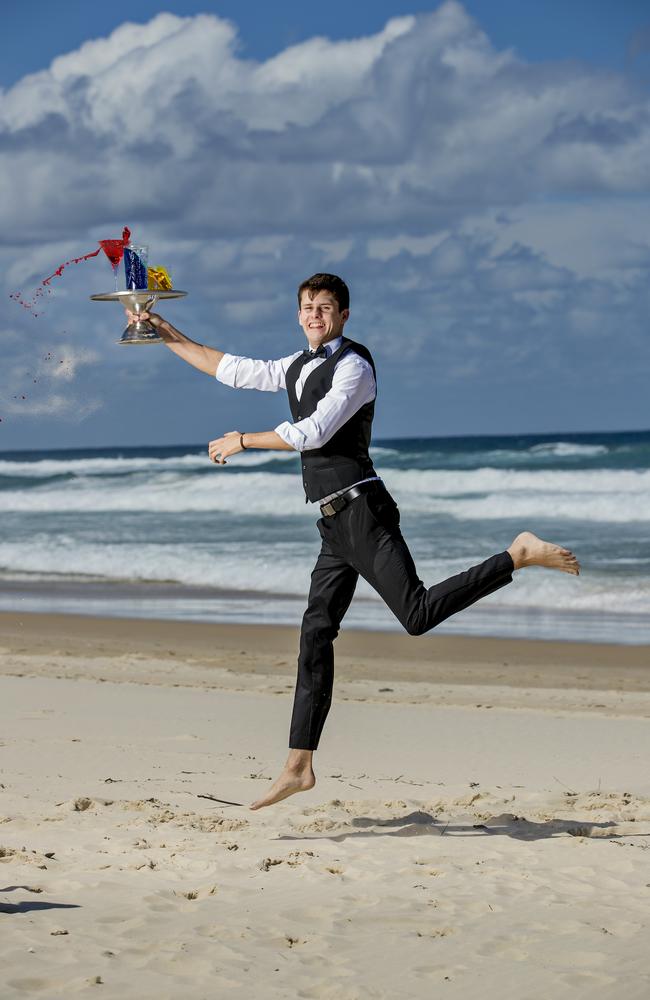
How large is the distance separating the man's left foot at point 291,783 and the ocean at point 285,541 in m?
6.48

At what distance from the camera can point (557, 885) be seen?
4383 mm

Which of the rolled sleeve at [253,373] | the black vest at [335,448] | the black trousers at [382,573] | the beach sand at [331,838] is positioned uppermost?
the rolled sleeve at [253,373]

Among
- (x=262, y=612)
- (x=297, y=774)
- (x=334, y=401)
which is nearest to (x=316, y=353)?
(x=334, y=401)

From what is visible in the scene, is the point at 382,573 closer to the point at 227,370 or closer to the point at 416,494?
the point at 227,370

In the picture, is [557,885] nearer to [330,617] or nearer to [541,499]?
[330,617]

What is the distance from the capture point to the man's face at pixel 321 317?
4.94m

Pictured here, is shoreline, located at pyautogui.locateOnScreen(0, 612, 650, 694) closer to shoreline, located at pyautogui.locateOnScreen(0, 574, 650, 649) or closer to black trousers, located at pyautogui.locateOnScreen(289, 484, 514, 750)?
shoreline, located at pyautogui.locateOnScreen(0, 574, 650, 649)

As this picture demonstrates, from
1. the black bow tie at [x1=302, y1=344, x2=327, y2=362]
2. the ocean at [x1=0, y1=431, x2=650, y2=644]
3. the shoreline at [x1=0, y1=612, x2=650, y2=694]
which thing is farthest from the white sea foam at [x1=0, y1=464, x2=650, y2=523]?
the black bow tie at [x1=302, y1=344, x2=327, y2=362]

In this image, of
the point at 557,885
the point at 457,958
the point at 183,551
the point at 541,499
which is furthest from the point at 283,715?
the point at 541,499

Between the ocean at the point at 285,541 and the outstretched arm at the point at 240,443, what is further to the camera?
the ocean at the point at 285,541

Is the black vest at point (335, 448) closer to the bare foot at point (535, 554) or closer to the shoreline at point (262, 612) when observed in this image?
the bare foot at point (535, 554)

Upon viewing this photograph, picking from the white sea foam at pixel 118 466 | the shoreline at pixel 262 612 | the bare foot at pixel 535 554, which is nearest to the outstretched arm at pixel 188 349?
the bare foot at pixel 535 554

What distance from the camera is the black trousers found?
484 cm

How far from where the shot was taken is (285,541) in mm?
19812
